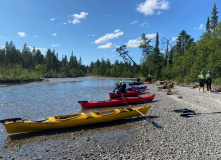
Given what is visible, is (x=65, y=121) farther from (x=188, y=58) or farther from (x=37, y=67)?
(x=37, y=67)

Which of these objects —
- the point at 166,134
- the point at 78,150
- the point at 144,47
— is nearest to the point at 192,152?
the point at 166,134

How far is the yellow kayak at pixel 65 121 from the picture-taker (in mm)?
7164

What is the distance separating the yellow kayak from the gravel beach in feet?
1.05

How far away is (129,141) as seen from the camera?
6.29m

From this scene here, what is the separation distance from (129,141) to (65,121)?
3.48 meters

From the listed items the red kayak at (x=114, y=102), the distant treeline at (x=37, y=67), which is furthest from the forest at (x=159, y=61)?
the red kayak at (x=114, y=102)

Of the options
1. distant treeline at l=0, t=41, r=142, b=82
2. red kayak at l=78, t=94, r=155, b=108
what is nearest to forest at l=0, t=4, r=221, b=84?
distant treeline at l=0, t=41, r=142, b=82

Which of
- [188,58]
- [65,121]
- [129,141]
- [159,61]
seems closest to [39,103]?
[65,121]

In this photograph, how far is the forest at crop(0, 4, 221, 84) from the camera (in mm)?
24109

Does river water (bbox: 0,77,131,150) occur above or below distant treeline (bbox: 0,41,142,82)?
below

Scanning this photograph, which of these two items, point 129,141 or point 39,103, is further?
point 39,103

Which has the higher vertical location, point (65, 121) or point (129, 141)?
point (65, 121)

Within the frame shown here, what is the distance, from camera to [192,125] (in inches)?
289

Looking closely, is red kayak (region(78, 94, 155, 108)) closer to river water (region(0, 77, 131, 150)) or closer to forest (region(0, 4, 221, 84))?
river water (region(0, 77, 131, 150))
